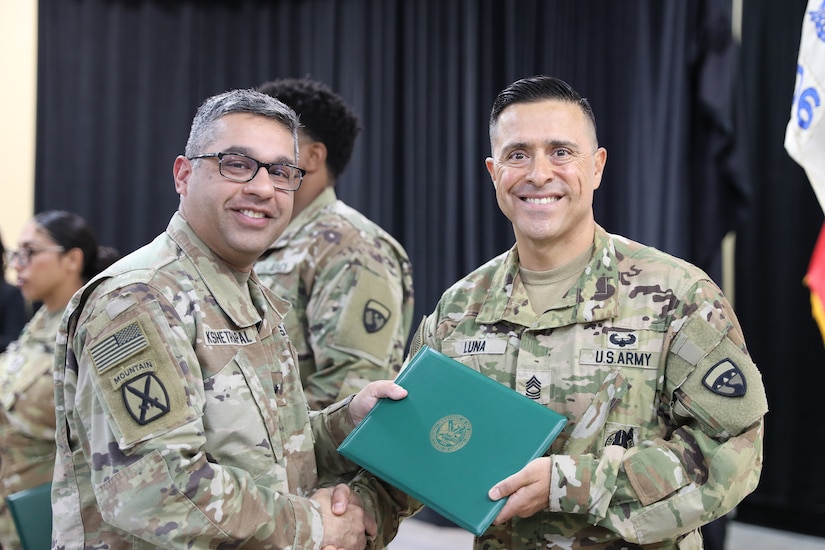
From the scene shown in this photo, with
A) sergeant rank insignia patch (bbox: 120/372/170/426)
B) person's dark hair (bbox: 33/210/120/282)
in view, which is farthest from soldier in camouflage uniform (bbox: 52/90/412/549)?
person's dark hair (bbox: 33/210/120/282)

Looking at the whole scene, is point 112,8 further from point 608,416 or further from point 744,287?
point 608,416

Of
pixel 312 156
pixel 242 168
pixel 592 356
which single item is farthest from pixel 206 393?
pixel 312 156

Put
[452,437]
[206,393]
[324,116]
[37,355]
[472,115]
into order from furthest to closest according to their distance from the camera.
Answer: [472,115] < [37,355] < [324,116] < [452,437] < [206,393]

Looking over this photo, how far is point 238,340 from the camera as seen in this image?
1.54 m

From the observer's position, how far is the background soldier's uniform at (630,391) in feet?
4.93

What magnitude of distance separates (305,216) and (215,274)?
89 cm

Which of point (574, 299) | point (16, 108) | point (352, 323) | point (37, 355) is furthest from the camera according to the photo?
point (16, 108)

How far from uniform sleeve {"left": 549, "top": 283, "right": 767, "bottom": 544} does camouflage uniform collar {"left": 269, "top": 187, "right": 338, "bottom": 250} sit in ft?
3.76

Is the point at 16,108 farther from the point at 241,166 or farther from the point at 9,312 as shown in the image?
the point at 241,166

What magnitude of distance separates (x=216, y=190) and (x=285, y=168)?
15 centimetres

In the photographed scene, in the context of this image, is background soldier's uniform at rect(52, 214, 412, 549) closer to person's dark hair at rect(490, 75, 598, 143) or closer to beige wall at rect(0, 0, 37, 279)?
person's dark hair at rect(490, 75, 598, 143)

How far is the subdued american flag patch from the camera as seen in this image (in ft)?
4.42

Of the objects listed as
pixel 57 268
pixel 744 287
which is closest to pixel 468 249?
pixel 744 287

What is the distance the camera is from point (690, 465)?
59.5 inches
